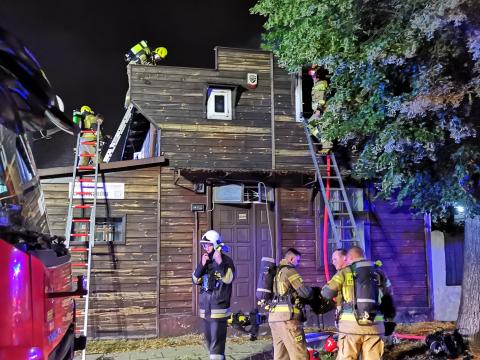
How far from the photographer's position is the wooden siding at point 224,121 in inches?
382

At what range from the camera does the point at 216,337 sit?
19.6 feet

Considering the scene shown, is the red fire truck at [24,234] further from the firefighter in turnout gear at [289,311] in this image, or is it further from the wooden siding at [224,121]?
the wooden siding at [224,121]

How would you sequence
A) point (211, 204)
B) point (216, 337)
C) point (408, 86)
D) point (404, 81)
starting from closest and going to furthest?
point (216, 337) → point (404, 81) → point (408, 86) → point (211, 204)

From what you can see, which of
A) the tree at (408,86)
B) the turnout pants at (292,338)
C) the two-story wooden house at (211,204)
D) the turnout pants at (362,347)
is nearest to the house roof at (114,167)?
the two-story wooden house at (211,204)

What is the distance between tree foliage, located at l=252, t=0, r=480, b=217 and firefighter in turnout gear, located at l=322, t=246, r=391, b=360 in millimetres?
2283

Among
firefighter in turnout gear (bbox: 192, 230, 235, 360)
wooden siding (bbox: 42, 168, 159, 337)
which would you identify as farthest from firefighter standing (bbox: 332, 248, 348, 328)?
wooden siding (bbox: 42, 168, 159, 337)

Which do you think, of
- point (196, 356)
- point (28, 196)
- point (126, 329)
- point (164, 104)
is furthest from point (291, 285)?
point (164, 104)

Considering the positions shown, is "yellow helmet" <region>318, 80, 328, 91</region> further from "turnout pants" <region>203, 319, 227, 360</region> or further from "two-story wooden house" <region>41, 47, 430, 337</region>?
"turnout pants" <region>203, 319, 227, 360</region>

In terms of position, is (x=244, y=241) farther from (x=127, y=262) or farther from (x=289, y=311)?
(x=289, y=311)

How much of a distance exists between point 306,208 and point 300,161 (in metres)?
1.05

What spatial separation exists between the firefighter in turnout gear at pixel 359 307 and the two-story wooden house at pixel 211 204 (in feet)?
11.8

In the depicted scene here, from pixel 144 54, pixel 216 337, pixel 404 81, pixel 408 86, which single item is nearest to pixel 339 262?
pixel 216 337

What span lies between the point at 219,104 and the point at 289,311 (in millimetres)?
5620

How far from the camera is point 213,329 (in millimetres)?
6023
